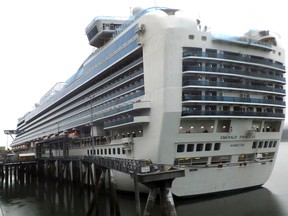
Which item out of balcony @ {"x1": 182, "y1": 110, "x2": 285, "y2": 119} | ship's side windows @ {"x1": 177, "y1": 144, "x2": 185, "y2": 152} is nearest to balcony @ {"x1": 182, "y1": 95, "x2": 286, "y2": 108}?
balcony @ {"x1": 182, "y1": 110, "x2": 285, "y2": 119}

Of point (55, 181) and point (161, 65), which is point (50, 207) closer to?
point (161, 65)

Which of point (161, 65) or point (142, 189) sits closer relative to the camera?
point (161, 65)

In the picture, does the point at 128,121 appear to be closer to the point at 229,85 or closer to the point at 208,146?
the point at 208,146

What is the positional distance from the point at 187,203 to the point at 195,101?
1030 centimetres

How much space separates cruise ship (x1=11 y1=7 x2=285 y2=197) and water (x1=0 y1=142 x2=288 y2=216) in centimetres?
126

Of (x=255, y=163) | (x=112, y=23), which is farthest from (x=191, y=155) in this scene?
(x=112, y=23)

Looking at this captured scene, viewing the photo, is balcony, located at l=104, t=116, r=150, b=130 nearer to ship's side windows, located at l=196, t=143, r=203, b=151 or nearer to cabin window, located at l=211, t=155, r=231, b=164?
ship's side windows, located at l=196, t=143, r=203, b=151

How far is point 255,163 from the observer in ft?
121

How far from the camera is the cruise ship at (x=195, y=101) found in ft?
104

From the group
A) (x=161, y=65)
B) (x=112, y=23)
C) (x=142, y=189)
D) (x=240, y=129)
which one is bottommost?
(x=142, y=189)

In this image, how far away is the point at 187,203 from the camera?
31.5 meters

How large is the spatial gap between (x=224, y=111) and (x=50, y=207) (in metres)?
23.3

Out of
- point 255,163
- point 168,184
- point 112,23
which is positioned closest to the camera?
point 168,184

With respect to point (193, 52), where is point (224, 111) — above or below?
below
